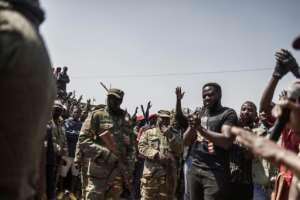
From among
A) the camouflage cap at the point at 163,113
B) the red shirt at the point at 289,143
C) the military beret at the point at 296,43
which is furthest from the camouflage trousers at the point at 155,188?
the military beret at the point at 296,43

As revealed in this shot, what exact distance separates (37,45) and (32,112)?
24 centimetres

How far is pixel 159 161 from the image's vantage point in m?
8.91

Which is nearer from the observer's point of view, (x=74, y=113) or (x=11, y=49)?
(x=11, y=49)

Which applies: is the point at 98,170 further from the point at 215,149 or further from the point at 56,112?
the point at 215,149

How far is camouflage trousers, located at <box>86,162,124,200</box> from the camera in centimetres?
701

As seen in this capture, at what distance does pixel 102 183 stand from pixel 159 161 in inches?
79.7

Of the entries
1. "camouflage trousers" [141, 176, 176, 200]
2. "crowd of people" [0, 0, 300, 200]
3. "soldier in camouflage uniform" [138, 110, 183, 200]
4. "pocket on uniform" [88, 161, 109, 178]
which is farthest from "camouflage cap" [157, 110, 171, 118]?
"pocket on uniform" [88, 161, 109, 178]

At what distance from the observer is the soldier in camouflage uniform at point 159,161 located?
350 inches

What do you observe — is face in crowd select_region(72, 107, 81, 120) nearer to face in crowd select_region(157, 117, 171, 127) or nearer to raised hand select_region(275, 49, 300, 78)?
face in crowd select_region(157, 117, 171, 127)

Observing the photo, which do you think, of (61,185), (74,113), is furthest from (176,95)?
(74,113)

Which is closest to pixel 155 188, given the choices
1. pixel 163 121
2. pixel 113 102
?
pixel 163 121

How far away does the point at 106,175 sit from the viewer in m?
7.09

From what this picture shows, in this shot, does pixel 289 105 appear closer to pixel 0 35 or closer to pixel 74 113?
pixel 0 35

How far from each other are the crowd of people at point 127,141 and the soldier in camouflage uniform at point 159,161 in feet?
0.06
